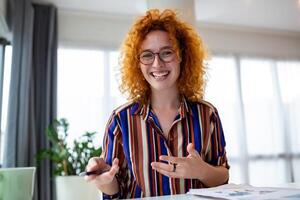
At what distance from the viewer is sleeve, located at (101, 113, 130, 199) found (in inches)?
38.1

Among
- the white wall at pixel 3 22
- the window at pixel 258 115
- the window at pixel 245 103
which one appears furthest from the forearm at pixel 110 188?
the window at pixel 258 115

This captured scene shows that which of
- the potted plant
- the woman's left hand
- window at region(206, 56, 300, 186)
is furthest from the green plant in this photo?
window at region(206, 56, 300, 186)

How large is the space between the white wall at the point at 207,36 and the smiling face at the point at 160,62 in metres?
2.44

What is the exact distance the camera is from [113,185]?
91 cm

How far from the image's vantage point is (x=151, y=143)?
38.2 inches

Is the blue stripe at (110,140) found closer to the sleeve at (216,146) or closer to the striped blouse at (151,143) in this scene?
the striped blouse at (151,143)

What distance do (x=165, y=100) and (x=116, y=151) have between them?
0.25m

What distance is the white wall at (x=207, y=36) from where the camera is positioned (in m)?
3.31

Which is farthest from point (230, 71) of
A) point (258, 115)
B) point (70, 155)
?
point (70, 155)

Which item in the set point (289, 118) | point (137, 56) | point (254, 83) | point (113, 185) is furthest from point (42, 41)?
point (289, 118)

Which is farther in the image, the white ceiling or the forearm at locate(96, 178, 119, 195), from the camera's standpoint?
the white ceiling

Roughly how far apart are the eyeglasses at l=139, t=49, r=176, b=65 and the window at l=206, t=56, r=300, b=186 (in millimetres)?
2744

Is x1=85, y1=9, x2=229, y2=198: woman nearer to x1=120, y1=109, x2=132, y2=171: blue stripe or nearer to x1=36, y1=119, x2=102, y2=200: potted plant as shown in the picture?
x1=120, y1=109, x2=132, y2=171: blue stripe

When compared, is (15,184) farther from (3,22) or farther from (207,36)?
(207,36)
